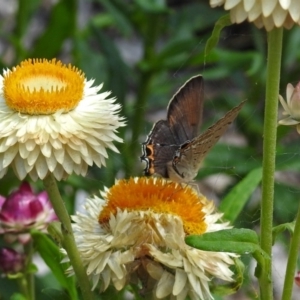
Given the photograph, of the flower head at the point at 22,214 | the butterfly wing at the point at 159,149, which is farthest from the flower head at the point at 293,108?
the flower head at the point at 22,214

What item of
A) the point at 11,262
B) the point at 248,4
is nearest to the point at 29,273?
the point at 11,262

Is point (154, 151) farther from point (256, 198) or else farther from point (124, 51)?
point (124, 51)

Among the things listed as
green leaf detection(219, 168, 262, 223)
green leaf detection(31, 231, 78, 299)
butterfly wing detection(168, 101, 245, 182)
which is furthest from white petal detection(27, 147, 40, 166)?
green leaf detection(219, 168, 262, 223)

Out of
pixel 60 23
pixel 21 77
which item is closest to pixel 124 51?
pixel 60 23

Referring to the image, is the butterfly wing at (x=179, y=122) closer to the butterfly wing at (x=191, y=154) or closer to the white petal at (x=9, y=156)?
the butterfly wing at (x=191, y=154)

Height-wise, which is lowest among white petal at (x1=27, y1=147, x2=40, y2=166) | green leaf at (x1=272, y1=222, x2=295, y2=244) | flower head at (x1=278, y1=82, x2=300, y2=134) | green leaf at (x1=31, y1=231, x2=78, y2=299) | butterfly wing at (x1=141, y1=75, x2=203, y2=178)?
green leaf at (x1=272, y1=222, x2=295, y2=244)

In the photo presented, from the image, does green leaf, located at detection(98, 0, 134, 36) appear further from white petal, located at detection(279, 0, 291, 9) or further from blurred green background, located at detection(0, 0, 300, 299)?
white petal, located at detection(279, 0, 291, 9)

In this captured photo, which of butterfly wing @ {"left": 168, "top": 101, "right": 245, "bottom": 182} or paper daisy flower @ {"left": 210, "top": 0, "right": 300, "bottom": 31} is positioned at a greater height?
paper daisy flower @ {"left": 210, "top": 0, "right": 300, "bottom": 31}
